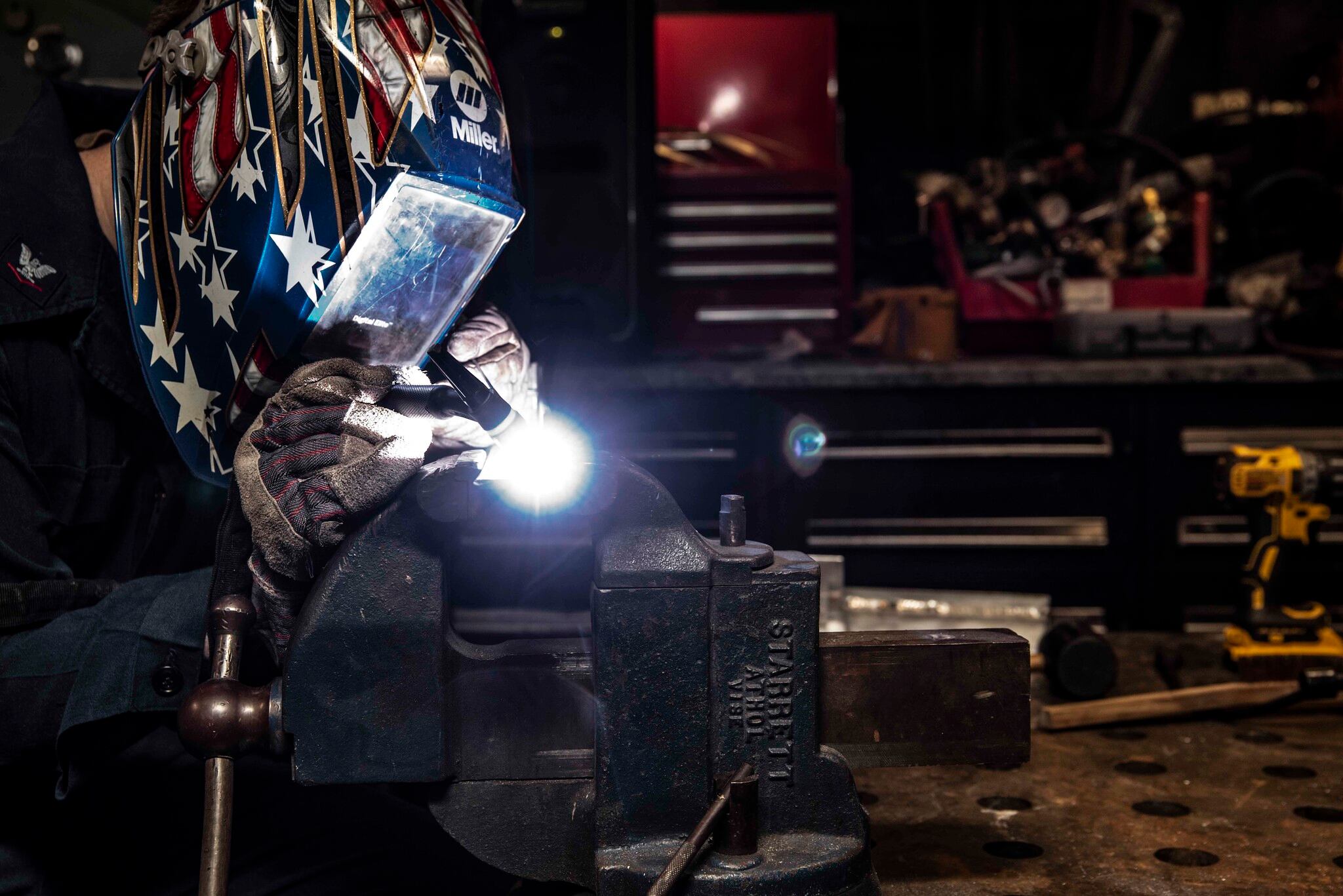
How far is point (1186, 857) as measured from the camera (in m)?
0.94

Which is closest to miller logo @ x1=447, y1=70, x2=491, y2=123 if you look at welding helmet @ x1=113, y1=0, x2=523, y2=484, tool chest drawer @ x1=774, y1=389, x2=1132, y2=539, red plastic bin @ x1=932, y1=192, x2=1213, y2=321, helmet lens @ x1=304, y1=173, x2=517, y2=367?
welding helmet @ x1=113, y1=0, x2=523, y2=484

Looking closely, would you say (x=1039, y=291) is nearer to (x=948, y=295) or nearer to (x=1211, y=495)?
(x=948, y=295)

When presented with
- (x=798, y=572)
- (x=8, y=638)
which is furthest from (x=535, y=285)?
(x=798, y=572)

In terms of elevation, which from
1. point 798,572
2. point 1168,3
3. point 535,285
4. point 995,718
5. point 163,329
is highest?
point 1168,3

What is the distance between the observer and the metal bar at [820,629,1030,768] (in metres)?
0.78

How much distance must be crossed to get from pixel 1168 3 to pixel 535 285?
2.12m

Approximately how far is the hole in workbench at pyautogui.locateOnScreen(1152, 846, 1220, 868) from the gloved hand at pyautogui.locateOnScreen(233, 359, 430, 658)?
2.50 feet

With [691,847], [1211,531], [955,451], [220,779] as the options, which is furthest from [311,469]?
[1211,531]

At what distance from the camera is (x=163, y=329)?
1.01m

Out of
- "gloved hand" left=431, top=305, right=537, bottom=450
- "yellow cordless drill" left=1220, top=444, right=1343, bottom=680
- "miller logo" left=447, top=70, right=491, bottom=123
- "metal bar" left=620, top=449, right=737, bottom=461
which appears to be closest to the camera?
"miller logo" left=447, top=70, right=491, bottom=123

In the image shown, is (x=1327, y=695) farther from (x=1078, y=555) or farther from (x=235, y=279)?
(x=235, y=279)

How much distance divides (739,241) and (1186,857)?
6.68ft

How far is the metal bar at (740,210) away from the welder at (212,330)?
1.64m

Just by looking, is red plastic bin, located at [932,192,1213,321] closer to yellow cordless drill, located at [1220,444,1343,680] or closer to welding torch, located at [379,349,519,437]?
yellow cordless drill, located at [1220,444,1343,680]
